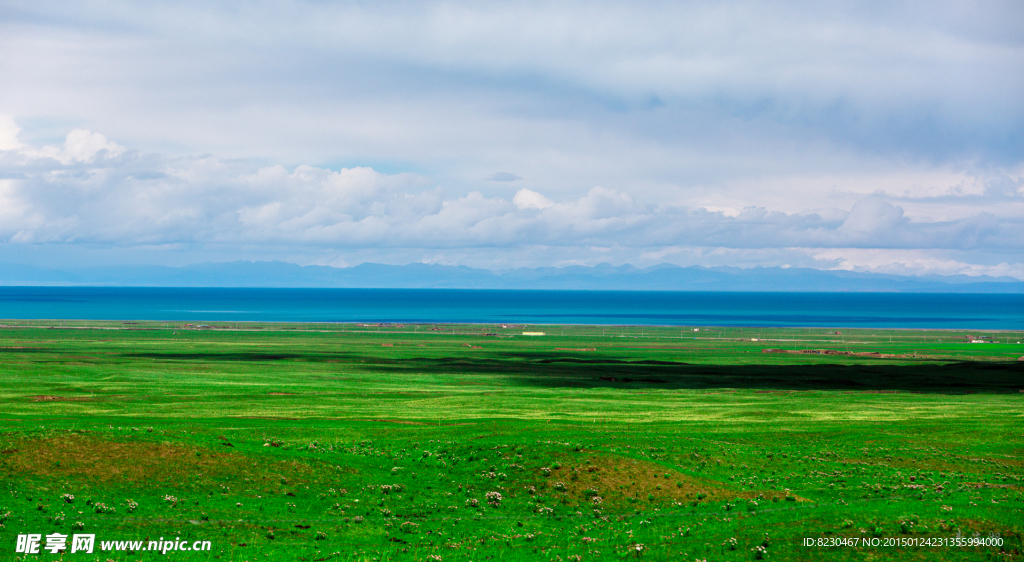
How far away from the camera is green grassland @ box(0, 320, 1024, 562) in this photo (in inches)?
912

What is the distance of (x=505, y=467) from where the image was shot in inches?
1236

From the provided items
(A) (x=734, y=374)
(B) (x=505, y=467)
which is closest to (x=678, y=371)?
(A) (x=734, y=374)

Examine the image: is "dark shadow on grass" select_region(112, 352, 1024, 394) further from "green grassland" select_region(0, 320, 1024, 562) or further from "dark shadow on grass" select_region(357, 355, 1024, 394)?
"green grassland" select_region(0, 320, 1024, 562)

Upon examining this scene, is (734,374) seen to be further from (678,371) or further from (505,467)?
(505,467)

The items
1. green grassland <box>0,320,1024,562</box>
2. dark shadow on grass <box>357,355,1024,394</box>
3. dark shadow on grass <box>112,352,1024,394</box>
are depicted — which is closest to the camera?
green grassland <box>0,320,1024,562</box>

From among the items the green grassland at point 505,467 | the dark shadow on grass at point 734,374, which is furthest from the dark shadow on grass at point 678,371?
the green grassland at point 505,467

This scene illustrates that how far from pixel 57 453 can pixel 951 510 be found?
31.4 meters

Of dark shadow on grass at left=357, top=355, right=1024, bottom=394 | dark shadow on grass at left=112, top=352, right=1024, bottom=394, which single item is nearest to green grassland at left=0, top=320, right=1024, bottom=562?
dark shadow on grass at left=357, top=355, right=1024, bottom=394

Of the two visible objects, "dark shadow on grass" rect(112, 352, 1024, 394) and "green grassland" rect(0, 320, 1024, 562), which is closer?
"green grassland" rect(0, 320, 1024, 562)

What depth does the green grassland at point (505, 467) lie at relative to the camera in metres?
23.2

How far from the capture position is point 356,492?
28.1 meters

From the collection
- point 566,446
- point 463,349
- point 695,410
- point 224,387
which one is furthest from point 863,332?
point 566,446

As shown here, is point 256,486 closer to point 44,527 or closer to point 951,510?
point 44,527

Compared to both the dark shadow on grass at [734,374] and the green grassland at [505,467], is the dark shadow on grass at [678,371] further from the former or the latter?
the green grassland at [505,467]
